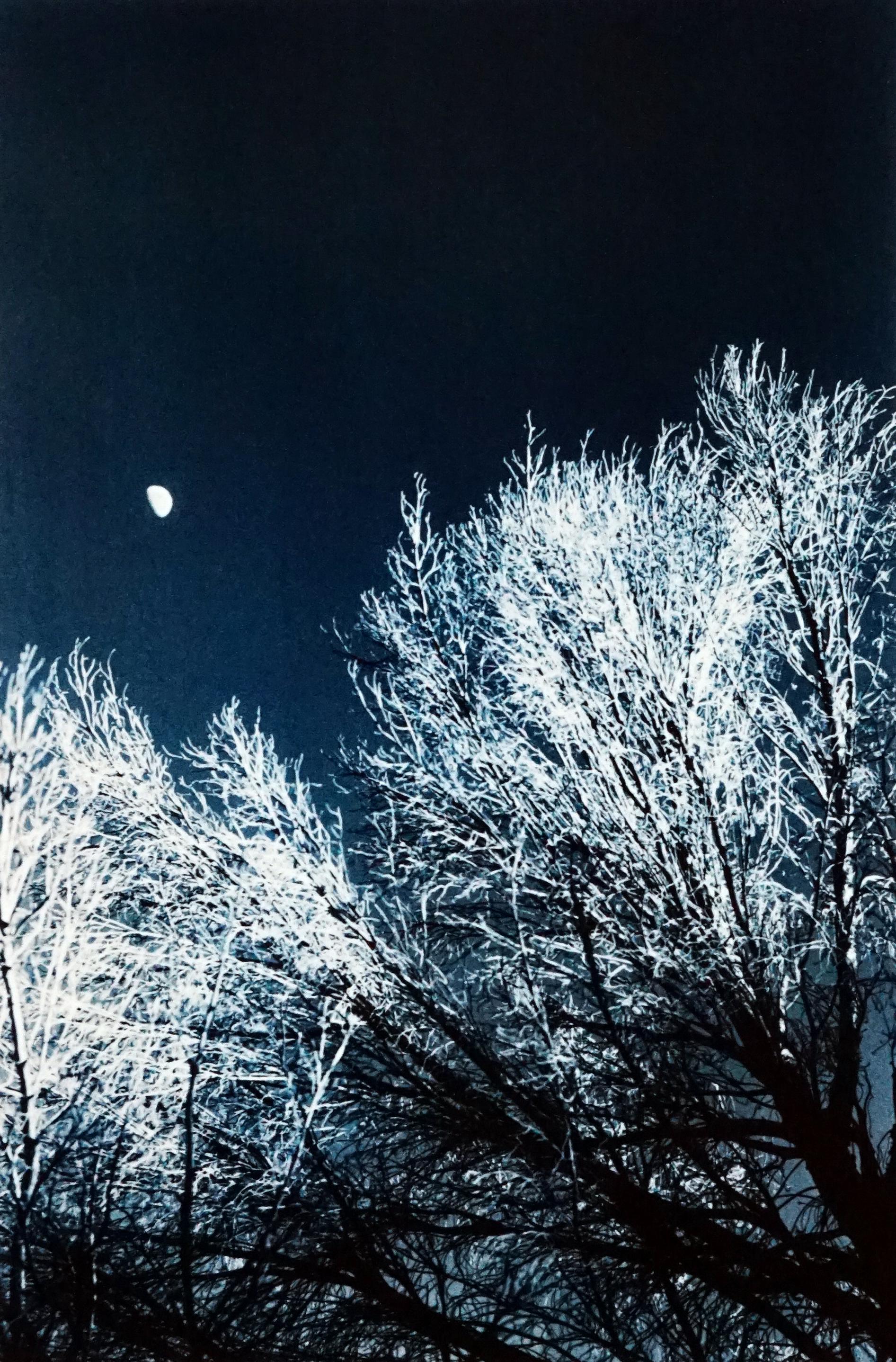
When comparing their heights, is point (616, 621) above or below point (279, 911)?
above

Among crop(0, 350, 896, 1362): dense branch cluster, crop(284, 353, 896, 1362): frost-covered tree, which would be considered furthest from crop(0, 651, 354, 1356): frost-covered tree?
crop(284, 353, 896, 1362): frost-covered tree

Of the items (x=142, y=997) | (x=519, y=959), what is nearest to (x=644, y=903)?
(x=519, y=959)

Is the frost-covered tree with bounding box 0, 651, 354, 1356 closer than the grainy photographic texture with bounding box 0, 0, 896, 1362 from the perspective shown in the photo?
Yes

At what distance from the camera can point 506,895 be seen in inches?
128

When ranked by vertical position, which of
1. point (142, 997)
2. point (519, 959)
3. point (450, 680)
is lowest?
point (519, 959)

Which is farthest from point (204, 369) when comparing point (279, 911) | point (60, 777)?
point (279, 911)

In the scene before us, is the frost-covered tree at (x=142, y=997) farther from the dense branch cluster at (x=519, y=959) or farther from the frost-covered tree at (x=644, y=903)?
the frost-covered tree at (x=644, y=903)

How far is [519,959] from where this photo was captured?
9.52 ft

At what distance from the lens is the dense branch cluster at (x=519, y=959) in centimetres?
271

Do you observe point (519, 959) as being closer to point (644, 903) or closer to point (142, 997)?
point (644, 903)

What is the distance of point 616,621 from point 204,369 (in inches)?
62.6

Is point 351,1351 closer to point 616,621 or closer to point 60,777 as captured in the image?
point 60,777

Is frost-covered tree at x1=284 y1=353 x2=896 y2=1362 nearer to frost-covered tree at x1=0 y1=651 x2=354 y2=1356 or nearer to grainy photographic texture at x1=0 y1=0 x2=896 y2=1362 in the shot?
grainy photographic texture at x1=0 y1=0 x2=896 y2=1362

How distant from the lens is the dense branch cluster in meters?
2.71
